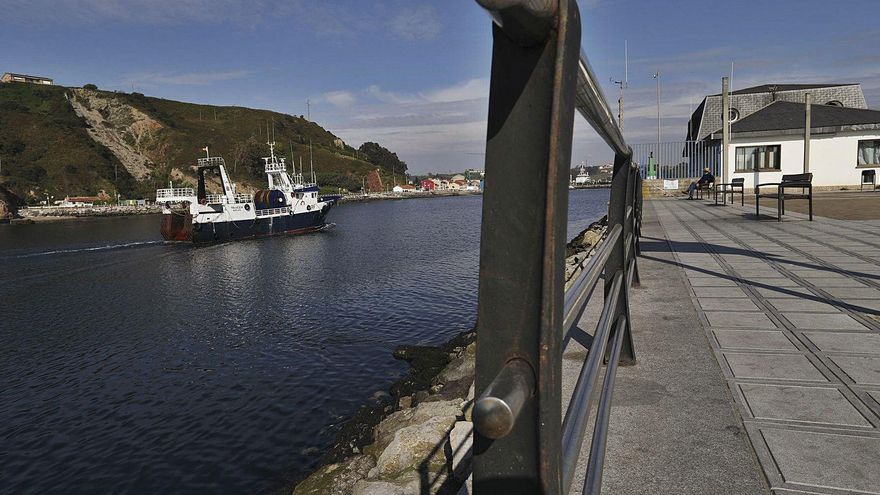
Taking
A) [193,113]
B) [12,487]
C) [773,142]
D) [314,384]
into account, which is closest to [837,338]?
[314,384]

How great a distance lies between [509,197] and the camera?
768mm

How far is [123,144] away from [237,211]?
96845 millimetres

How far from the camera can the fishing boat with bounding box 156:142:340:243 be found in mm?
36750

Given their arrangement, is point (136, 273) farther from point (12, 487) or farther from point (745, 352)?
point (745, 352)

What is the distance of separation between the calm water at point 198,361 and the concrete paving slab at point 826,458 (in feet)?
19.1

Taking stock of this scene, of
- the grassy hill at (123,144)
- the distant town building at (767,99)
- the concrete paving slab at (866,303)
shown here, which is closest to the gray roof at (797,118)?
the distant town building at (767,99)

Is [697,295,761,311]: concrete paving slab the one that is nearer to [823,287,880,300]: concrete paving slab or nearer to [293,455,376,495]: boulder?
[823,287,880,300]: concrete paving slab

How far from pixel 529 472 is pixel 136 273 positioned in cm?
2759

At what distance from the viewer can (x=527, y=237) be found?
757 mm

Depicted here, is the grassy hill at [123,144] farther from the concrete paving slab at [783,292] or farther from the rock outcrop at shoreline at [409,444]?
the concrete paving slab at [783,292]

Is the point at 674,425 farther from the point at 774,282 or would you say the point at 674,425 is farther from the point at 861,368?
the point at 774,282

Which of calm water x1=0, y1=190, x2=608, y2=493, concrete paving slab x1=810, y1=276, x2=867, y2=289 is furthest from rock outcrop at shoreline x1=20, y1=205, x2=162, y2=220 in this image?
concrete paving slab x1=810, y1=276, x2=867, y2=289

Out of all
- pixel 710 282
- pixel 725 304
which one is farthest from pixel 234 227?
pixel 725 304

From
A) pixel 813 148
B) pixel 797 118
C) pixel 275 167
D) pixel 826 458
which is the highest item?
pixel 797 118
